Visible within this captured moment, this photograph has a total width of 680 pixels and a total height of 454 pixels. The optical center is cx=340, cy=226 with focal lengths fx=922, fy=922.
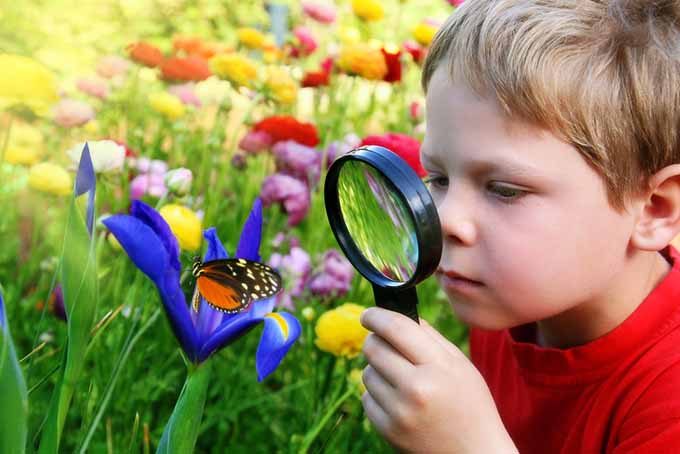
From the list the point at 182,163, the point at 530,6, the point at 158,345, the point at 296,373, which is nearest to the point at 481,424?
the point at 530,6

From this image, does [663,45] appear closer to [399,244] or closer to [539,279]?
[539,279]

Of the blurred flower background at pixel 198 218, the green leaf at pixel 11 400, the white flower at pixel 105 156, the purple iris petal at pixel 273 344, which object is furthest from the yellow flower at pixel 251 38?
the green leaf at pixel 11 400

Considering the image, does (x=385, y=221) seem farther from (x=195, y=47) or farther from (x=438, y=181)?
(x=195, y=47)

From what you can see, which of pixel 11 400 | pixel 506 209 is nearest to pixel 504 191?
pixel 506 209

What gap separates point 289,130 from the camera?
164 cm

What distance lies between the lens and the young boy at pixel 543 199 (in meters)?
0.84

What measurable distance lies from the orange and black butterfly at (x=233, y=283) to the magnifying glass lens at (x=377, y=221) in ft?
0.28

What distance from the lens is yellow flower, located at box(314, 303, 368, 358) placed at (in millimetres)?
1060

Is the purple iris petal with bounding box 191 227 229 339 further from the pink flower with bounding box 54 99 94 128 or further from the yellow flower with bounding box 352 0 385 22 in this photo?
the yellow flower with bounding box 352 0 385 22

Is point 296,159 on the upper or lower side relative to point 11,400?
lower

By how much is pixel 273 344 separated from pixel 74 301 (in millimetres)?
153

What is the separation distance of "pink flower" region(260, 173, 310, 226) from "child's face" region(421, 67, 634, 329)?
2.14 feet

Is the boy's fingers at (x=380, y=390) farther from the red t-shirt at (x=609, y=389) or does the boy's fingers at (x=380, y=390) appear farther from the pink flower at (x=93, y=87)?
the pink flower at (x=93, y=87)

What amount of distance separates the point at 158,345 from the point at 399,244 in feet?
2.57
